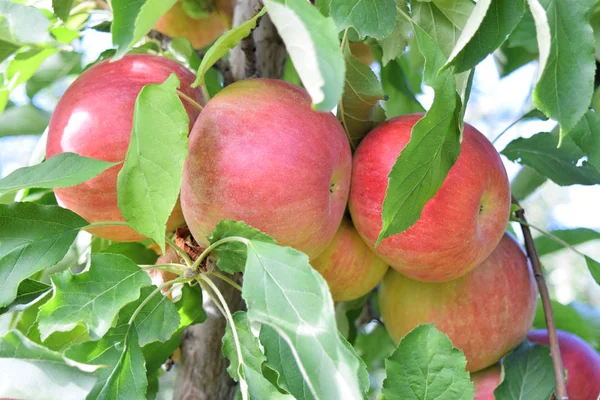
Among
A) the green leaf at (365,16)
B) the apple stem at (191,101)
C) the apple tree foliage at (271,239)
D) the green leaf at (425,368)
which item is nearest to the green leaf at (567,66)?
the apple tree foliage at (271,239)

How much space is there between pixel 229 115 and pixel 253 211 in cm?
10

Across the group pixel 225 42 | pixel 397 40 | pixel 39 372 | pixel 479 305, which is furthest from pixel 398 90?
pixel 39 372

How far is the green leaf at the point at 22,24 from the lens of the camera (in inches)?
33.8

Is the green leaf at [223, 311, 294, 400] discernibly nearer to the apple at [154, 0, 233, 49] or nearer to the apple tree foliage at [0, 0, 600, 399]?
the apple tree foliage at [0, 0, 600, 399]

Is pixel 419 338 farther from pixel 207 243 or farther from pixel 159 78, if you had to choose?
pixel 159 78

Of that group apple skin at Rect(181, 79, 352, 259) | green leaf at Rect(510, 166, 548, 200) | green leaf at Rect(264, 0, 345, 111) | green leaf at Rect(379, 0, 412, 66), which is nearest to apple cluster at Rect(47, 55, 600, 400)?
apple skin at Rect(181, 79, 352, 259)

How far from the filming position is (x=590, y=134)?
29.5 inches

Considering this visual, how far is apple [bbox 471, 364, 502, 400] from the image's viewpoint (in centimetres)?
92

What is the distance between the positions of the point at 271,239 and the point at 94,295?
0.57ft

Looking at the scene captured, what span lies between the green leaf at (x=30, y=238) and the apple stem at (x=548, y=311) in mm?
567

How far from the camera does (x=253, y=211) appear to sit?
68 cm

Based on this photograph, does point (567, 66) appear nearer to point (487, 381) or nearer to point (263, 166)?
point (263, 166)

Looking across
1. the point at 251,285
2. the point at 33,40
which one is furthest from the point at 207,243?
the point at 33,40

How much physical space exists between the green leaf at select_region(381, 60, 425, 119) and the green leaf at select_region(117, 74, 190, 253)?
22.1 inches
